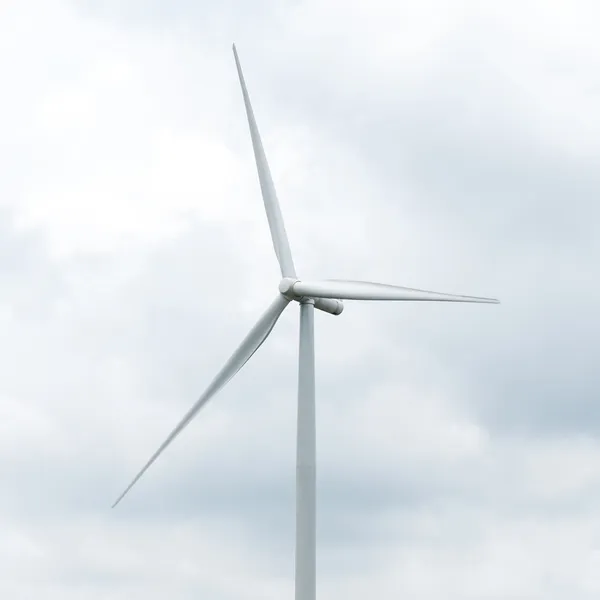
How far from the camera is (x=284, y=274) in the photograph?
163 feet

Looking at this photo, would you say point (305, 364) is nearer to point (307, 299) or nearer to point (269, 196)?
point (307, 299)

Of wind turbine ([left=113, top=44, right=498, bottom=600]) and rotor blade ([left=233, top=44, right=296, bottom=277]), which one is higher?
rotor blade ([left=233, top=44, right=296, bottom=277])

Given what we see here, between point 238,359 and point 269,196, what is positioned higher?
point 269,196

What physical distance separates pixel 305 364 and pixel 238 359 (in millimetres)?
2575

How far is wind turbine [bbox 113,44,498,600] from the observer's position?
152 feet

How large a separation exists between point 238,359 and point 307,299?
333 cm

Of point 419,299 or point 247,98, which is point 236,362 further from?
point 247,98

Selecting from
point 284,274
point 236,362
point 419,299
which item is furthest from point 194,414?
point 419,299

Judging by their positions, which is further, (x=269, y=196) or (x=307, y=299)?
(x=269, y=196)

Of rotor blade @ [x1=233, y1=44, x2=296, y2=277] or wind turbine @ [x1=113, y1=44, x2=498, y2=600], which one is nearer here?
wind turbine @ [x1=113, y1=44, x2=498, y2=600]

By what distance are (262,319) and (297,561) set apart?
8.41 metres

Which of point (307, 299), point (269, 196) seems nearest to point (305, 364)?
point (307, 299)

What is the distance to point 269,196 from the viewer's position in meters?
52.4

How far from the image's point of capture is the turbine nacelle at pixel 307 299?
1871 inches
